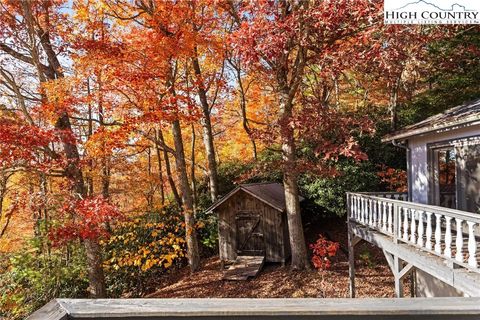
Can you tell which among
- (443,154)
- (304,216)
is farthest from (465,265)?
(304,216)

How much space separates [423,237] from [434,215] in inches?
62.6

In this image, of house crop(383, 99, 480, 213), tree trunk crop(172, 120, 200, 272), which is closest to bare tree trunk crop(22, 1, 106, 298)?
tree trunk crop(172, 120, 200, 272)

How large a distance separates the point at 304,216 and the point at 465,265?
34.7ft

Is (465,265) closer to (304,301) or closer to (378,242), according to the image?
(378,242)

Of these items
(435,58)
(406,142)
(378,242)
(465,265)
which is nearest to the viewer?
(465,265)

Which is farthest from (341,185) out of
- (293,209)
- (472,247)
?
(472,247)

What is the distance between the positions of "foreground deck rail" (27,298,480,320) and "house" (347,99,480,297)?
4.08 meters

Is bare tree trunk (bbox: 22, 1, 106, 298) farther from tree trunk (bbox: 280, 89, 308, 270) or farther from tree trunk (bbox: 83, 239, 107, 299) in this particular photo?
tree trunk (bbox: 280, 89, 308, 270)

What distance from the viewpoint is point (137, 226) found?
14992 millimetres

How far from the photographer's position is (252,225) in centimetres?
1362

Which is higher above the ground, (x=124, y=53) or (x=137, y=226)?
(x=124, y=53)

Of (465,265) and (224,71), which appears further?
(224,71)

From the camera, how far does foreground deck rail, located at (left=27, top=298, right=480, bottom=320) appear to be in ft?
4.42

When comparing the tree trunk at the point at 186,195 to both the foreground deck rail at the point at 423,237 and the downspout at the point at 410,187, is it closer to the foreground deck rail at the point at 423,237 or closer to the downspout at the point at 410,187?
the foreground deck rail at the point at 423,237
